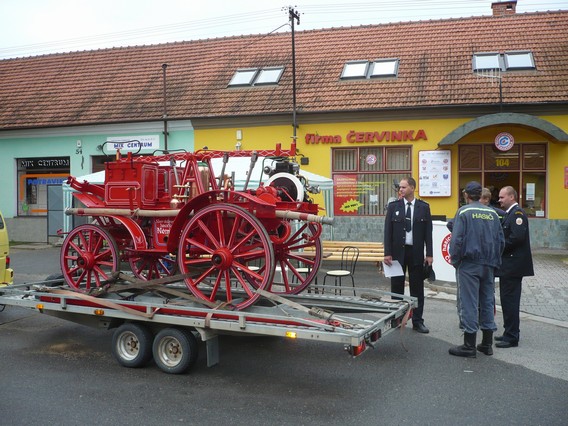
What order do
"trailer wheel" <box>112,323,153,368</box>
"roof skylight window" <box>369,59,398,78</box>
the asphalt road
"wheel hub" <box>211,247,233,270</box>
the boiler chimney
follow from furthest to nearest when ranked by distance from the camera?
the boiler chimney < "roof skylight window" <box>369,59,398,78</box> < "trailer wheel" <box>112,323,153,368</box> < "wheel hub" <box>211,247,233,270</box> < the asphalt road

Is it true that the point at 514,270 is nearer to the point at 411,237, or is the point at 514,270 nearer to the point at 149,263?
the point at 411,237

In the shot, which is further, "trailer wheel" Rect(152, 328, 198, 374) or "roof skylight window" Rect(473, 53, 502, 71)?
"roof skylight window" Rect(473, 53, 502, 71)

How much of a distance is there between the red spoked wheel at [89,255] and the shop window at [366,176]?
391 inches

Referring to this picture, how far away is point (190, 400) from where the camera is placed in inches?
196

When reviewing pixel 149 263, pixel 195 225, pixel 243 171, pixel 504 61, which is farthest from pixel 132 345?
pixel 504 61

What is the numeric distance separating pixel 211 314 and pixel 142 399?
93 cm

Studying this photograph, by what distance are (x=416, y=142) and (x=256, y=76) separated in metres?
5.48

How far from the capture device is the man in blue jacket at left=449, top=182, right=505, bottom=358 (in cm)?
620

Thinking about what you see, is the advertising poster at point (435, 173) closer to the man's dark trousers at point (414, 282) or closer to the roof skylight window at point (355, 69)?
the roof skylight window at point (355, 69)

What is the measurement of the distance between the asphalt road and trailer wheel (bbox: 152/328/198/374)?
0.10 metres

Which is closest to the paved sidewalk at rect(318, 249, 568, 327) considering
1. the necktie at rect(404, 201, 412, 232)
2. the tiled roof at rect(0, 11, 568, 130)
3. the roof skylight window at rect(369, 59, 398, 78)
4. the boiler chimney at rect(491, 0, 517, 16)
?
the necktie at rect(404, 201, 412, 232)

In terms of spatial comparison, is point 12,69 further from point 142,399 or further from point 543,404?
point 543,404

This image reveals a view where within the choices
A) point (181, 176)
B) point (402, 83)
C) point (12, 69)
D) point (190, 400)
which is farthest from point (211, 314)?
point (12, 69)

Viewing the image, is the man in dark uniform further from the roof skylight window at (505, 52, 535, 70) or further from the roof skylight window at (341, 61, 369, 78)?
the roof skylight window at (341, 61, 369, 78)
